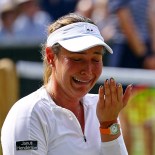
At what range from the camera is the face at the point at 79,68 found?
3.48m

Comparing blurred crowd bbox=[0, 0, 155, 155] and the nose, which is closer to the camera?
the nose

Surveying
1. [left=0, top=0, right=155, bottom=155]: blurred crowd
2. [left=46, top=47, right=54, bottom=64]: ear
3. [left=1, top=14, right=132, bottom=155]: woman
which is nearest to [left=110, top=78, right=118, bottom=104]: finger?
[left=1, top=14, right=132, bottom=155]: woman

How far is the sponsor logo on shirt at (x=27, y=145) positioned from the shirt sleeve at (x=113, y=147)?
355 millimetres

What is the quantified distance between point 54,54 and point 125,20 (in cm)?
449

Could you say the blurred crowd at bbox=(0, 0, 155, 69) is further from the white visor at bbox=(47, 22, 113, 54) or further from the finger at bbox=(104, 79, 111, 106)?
the finger at bbox=(104, 79, 111, 106)

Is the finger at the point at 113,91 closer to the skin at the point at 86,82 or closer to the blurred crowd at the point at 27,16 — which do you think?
the skin at the point at 86,82

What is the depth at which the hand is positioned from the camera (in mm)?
3387

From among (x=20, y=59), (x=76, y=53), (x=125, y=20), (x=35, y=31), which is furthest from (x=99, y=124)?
(x=35, y=31)

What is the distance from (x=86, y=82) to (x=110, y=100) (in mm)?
167

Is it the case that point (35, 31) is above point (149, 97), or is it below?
above

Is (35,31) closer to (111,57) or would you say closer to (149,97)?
(111,57)

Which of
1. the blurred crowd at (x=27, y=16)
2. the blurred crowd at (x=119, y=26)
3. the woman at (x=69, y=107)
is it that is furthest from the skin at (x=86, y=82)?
the blurred crowd at (x=27, y=16)

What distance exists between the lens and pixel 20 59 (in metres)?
9.01

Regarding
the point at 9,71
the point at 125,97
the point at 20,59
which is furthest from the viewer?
the point at 20,59
